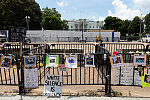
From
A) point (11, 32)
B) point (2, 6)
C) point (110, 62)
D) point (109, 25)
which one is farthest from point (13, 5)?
point (109, 25)

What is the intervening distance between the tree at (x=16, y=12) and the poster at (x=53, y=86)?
44.6 metres

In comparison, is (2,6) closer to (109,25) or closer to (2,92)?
(2,92)

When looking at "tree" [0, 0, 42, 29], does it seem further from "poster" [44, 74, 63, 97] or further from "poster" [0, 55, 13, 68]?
"poster" [44, 74, 63, 97]

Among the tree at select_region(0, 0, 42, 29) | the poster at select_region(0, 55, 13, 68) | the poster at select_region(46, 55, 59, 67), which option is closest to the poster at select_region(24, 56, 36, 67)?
the poster at select_region(46, 55, 59, 67)

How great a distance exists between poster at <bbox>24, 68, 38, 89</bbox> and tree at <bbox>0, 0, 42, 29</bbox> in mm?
44243

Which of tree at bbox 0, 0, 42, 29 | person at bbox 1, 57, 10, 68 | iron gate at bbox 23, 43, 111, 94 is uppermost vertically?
tree at bbox 0, 0, 42, 29

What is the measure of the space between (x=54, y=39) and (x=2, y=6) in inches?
1057

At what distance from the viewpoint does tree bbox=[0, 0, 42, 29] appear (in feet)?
143

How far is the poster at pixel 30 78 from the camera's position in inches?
158

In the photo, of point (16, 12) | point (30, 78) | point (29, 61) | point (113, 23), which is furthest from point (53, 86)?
point (113, 23)

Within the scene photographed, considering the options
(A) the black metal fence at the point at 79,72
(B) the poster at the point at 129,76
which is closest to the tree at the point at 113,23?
(A) the black metal fence at the point at 79,72

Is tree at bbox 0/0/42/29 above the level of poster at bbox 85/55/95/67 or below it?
above

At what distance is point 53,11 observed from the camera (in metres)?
50.1

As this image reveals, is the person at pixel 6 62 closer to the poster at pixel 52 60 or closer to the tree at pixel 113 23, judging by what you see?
the poster at pixel 52 60
